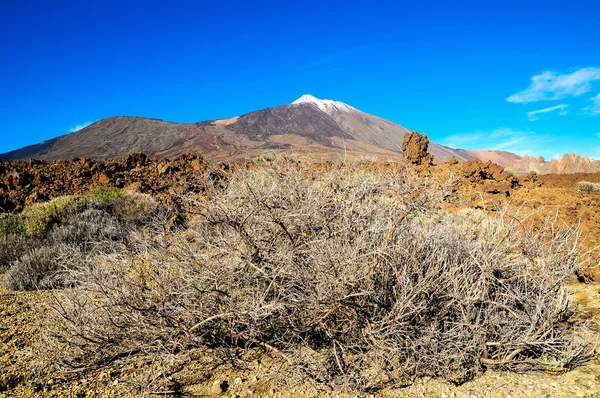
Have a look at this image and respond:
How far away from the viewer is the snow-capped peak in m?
115

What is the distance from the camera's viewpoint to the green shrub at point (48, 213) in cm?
655

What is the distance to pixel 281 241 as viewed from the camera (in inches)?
109

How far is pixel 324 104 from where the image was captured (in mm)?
118188

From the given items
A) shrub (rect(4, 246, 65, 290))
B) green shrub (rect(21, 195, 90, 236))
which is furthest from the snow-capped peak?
shrub (rect(4, 246, 65, 290))

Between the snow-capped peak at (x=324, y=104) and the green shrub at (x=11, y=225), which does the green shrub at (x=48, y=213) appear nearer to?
the green shrub at (x=11, y=225)

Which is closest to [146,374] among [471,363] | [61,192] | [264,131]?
[471,363]

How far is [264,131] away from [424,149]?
247 feet

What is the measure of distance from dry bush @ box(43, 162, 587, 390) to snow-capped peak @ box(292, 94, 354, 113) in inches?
4440

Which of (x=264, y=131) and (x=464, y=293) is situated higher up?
(x=264, y=131)

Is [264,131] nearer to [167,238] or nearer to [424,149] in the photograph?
[424,149]

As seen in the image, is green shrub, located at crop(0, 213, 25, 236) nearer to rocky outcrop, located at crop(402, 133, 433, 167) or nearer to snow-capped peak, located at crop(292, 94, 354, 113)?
rocky outcrop, located at crop(402, 133, 433, 167)

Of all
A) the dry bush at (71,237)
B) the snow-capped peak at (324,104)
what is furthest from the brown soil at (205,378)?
the snow-capped peak at (324,104)

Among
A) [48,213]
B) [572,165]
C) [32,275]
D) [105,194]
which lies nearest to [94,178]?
[105,194]

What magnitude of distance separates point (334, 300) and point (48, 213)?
23.4 ft
